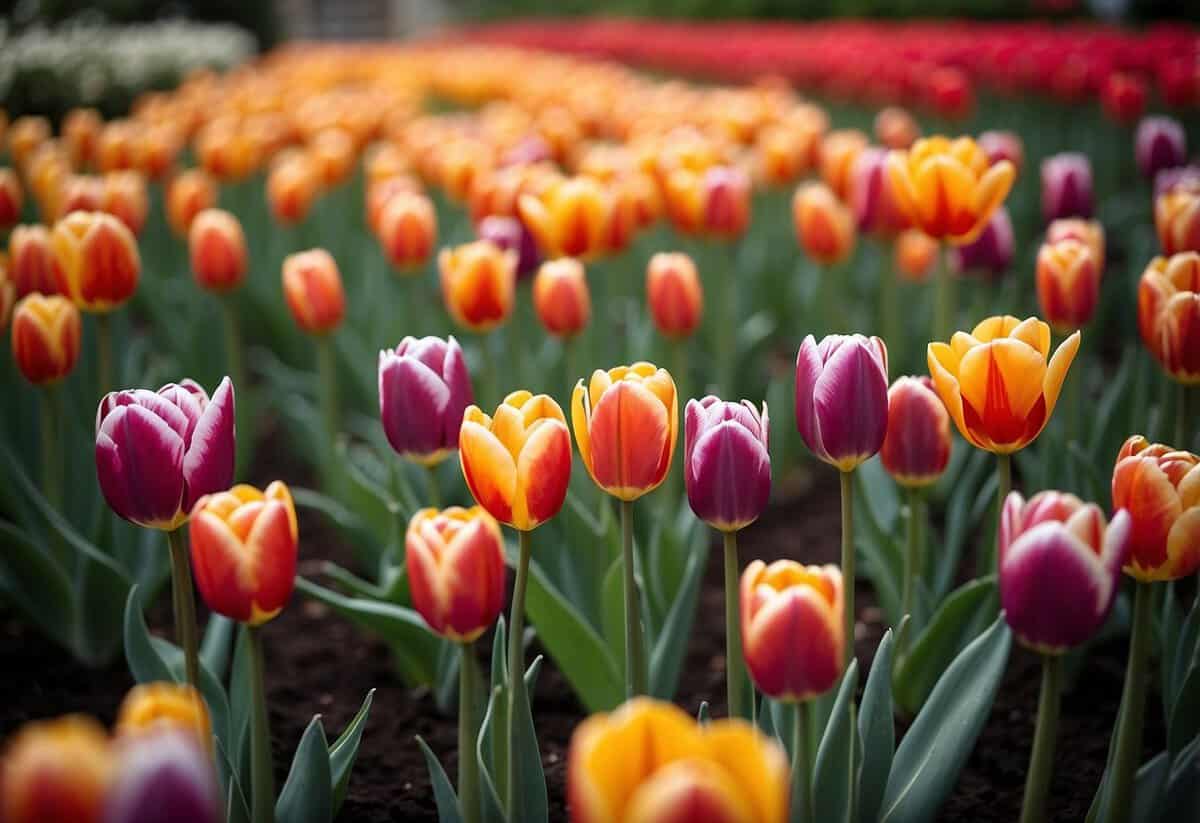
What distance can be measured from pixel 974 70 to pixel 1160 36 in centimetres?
88

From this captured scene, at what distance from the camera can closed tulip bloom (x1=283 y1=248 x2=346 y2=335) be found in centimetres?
248

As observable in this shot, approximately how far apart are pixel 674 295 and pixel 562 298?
26cm

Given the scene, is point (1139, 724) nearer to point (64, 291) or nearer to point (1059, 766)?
point (1059, 766)

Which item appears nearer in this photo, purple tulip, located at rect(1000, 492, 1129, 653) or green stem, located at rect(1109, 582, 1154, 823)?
purple tulip, located at rect(1000, 492, 1129, 653)

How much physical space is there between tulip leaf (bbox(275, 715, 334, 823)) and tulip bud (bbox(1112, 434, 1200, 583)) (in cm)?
96

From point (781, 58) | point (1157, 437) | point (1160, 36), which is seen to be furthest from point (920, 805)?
point (781, 58)

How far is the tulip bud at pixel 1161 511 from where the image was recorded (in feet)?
4.12

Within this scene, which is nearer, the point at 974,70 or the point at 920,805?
the point at 920,805

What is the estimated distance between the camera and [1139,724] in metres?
1.32

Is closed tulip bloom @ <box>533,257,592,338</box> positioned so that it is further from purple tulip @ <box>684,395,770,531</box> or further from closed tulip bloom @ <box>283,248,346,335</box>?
purple tulip @ <box>684,395,770,531</box>

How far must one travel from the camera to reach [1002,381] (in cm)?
144

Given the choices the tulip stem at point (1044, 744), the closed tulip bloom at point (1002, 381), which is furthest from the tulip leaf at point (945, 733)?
the closed tulip bloom at point (1002, 381)

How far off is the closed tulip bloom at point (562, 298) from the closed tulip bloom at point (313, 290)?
456 millimetres

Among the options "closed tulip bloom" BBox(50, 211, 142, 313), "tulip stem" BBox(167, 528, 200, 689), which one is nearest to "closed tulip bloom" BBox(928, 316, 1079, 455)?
"tulip stem" BBox(167, 528, 200, 689)
